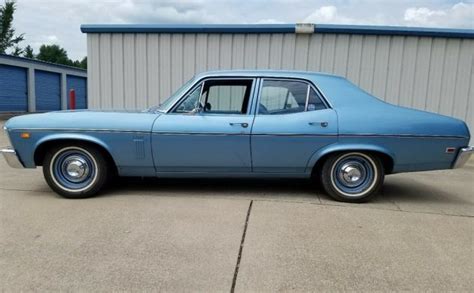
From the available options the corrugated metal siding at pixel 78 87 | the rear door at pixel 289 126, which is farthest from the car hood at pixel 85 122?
the corrugated metal siding at pixel 78 87

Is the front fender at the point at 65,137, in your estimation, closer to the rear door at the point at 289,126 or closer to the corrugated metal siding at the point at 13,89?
the rear door at the point at 289,126

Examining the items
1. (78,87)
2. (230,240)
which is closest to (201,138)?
(230,240)

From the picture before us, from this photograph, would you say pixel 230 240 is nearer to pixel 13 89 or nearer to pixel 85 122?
pixel 85 122

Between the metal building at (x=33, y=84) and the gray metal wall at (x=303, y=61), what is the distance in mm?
13496

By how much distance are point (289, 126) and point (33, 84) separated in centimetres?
2101

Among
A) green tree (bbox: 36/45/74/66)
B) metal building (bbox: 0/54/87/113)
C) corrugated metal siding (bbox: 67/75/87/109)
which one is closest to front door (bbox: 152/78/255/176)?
metal building (bbox: 0/54/87/113)

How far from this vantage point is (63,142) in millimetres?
4348

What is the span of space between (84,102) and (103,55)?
875 inches

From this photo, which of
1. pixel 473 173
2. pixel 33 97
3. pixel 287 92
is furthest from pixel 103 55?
pixel 33 97

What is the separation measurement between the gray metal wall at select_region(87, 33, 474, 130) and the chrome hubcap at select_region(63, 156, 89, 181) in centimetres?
422

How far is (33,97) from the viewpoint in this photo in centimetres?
2108

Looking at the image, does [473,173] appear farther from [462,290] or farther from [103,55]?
[103,55]

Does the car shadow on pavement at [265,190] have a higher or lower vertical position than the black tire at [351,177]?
lower

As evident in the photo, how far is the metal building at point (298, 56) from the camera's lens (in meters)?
8.05
